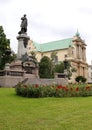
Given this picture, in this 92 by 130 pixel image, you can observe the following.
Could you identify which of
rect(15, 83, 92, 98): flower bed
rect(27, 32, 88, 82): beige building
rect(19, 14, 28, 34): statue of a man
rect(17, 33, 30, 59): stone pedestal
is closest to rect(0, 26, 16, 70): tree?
rect(19, 14, 28, 34): statue of a man

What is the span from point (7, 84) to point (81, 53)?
8359 cm

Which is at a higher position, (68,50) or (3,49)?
(68,50)

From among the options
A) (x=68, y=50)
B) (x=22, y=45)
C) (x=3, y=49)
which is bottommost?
(x=22, y=45)

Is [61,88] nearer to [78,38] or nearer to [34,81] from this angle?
[34,81]

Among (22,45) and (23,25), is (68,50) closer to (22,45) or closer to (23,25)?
(23,25)

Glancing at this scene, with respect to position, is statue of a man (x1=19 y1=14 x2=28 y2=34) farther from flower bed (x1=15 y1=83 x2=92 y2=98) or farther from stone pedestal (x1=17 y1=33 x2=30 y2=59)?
flower bed (x1=15 y1=83 x2=92 y2=98)

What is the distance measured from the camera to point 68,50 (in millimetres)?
101500

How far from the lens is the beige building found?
10200cm

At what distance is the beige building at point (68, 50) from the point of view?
102000 mm

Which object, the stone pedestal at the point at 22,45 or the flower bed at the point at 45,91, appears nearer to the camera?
the flower bed at the point at 45,91

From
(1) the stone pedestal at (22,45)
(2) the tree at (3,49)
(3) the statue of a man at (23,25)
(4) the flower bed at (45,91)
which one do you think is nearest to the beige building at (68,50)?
(2) the tree at (3,49)

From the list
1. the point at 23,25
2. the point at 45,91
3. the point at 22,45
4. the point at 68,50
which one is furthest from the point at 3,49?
the point at 68,50

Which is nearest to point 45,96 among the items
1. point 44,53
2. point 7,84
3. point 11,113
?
point 11,113

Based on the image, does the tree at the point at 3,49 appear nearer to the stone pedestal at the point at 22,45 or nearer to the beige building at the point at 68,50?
the stone pedestal at the point at 22,45
